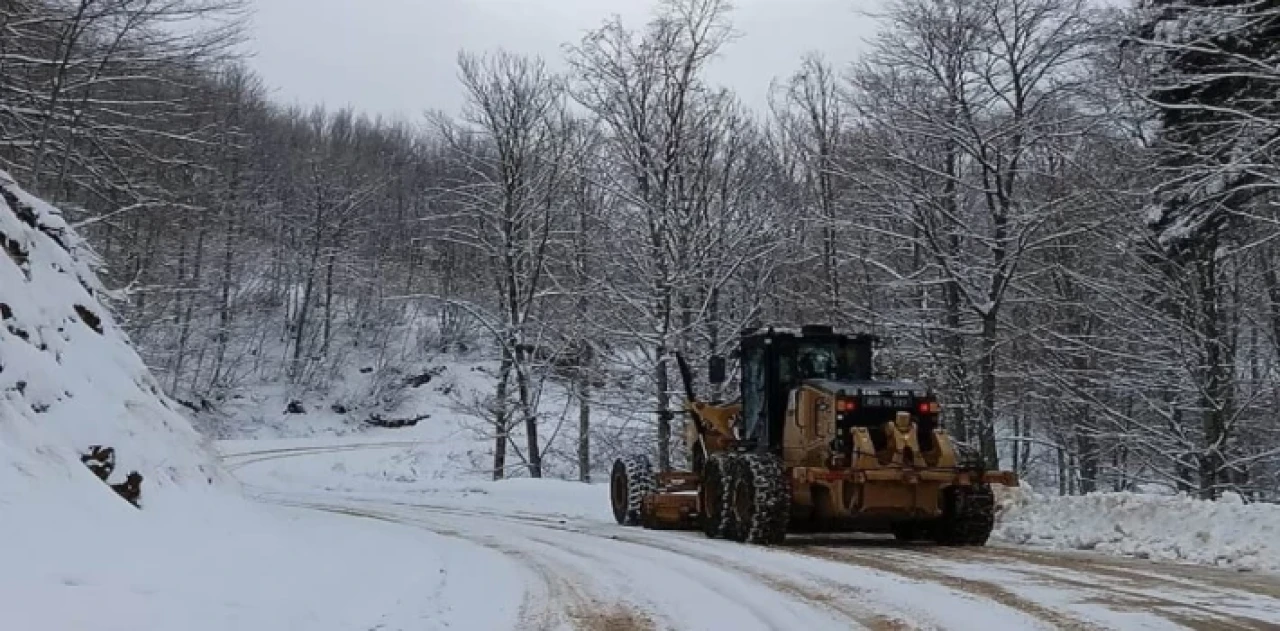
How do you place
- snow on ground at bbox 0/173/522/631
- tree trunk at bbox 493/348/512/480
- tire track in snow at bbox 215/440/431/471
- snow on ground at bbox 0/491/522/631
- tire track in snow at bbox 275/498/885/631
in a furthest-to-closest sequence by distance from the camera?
tire track in snow at bbox 215/440/431/471
tree trunk at bbox 493/348/512/480
tire track in snow at bbox 275/498/885/631
snow on ground at bbox 0/173/522/631
snow on ground at bbox 0/491/522/631

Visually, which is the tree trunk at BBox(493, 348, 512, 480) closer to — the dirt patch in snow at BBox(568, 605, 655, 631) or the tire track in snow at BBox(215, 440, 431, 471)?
the tire track in snow at BBox(215, 440, 431, 471)

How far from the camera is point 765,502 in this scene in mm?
12172

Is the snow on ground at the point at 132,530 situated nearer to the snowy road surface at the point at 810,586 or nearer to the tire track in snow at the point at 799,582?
the snowy road surface at the point at 810,586

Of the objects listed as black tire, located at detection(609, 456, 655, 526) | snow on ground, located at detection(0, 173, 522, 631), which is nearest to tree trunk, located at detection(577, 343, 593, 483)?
black tire, located at detection(609, 456, 655, 526)

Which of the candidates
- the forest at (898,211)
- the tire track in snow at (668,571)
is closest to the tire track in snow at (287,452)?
the forest at (898,211)

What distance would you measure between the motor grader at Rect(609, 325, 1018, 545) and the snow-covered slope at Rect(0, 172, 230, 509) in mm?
5944

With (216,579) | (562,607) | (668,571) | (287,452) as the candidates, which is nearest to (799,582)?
(668,571)

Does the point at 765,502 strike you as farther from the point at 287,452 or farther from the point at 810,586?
the point at 287,452

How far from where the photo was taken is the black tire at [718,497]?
13250 mm

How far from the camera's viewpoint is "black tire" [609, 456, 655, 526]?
16.3m

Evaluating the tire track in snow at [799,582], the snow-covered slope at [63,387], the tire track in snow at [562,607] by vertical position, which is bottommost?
the tire track in snow at [562,607]

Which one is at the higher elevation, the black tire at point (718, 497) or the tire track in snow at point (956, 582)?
the black tire at point (718, 497)

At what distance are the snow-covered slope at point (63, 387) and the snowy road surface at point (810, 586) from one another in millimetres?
2910

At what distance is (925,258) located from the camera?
73.5ft
